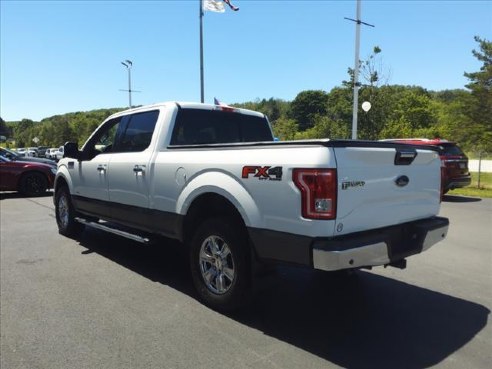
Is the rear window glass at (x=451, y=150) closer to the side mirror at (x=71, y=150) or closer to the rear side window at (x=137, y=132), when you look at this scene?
the rear side window at (x=137, y=132)

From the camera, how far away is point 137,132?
555 cm

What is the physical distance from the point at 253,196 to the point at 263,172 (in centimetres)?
24

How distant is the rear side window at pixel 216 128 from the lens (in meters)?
5.15

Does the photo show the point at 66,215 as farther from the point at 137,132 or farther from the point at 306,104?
the point at 306,104

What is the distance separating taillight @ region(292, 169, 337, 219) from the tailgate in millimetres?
68

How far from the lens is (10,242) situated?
724cm

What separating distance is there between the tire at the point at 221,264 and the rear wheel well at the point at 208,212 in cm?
7

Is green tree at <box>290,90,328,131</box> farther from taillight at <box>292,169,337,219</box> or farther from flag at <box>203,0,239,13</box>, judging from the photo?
taillight at <box>292,169,337,219</box>

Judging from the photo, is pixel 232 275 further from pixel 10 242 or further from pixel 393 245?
pixel 10 242

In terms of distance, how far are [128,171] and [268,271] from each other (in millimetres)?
2365

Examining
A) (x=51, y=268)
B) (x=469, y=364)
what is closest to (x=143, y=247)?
(x=51, y=268)

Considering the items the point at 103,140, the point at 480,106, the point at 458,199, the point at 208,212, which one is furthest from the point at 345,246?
the point at 480,106

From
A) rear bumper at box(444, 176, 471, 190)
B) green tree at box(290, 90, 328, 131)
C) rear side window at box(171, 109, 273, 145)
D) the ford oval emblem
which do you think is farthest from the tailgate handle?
green tree at box(290, 90, 328, 131)

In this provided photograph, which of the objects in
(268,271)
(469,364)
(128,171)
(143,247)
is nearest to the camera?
(469,364)
